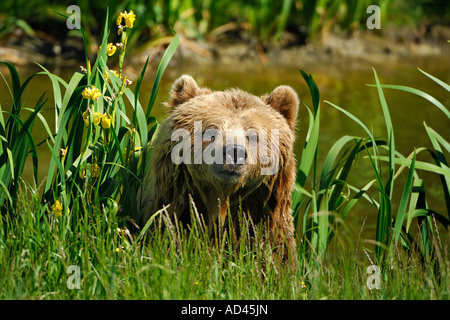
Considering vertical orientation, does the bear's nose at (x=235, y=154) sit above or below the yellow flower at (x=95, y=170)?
above

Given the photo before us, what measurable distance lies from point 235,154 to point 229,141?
81 millimetres

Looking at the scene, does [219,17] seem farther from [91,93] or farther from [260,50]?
[91,93]

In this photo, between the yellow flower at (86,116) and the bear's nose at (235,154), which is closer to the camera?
the bear's nose at (235,154)

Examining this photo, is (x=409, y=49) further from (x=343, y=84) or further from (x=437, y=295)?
(x=437, y=295)

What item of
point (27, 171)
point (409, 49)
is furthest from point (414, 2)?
point (27, 171)

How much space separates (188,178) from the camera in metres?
3.84

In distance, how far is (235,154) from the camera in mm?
3557

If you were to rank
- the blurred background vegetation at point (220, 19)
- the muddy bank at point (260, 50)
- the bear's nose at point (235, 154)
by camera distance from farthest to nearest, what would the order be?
the blurred background vegetation at point (220, 19)
the muddy bank at point (260, 50)
the bear's nose at point (235, 154)

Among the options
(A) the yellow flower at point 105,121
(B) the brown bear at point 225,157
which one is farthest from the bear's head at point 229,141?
(A) the yellow flower at point 105,121

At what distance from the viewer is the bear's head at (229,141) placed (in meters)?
3.60

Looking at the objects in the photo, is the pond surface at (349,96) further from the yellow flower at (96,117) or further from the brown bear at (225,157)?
the yellow flower at (96,117)

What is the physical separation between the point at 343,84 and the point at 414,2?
410cm

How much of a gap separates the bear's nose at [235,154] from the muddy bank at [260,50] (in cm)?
587

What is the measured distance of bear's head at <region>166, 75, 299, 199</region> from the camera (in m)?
3.60
